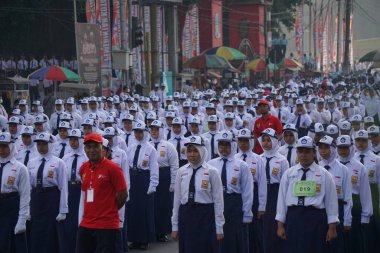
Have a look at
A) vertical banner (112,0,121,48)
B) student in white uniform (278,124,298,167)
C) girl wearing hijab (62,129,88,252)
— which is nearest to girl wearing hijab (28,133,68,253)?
girl wearing hijab (62,129,88,252)

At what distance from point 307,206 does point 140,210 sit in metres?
5.83

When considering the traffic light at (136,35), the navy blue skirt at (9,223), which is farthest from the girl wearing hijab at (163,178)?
the traffic light at (136,35)

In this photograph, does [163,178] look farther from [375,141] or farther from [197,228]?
[197,228]

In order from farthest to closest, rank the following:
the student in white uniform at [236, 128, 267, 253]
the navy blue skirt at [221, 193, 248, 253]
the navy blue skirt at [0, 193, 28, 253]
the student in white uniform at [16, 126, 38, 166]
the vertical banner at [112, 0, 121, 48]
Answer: the vertical banner at [112, 0, 121, 48] < the student in white uniform at [16, 126, 38, 166] < the student in white uniform at [236, 128, 267, 253] < the navy blue skirt at [221, 193, 248, 253] < the navy blue skirt at [0, 193, 28, 253]

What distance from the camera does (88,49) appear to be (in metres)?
31.7

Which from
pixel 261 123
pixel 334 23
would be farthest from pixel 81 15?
pixel 334 23

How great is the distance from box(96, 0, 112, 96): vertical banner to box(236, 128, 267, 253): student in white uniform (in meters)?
20.5

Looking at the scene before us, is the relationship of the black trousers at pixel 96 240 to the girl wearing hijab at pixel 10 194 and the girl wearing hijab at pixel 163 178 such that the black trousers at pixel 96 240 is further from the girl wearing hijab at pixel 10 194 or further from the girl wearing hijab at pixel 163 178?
the girl wearing hijab at pixel 163 178

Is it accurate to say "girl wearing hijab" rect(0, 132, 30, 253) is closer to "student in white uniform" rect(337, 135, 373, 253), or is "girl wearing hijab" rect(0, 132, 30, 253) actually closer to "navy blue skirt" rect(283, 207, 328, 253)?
"navy blue skirt" rect(283, 207, 328, 253)

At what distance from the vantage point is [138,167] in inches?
614

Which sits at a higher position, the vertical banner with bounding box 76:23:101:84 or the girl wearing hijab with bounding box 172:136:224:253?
the vertical banner with bounding box 76:23:101:84

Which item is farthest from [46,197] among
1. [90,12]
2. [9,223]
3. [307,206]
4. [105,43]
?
[105,43]

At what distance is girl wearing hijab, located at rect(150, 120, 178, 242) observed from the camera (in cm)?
1614

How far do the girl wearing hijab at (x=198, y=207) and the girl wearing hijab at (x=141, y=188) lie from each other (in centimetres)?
405
